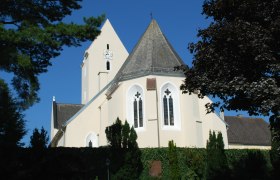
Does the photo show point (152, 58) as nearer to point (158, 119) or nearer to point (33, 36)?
point (158, 119)

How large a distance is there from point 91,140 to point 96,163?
10.4 metres

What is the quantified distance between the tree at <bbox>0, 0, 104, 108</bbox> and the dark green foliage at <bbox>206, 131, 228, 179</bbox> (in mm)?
12100

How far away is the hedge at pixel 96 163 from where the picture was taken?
17.8 meters

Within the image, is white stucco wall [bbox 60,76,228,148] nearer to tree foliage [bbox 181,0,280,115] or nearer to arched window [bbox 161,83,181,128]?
arched window [bbox 161,83,181,128]

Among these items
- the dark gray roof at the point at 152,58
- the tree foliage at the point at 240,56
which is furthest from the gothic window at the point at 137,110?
the tree foliage at the point at 240,56

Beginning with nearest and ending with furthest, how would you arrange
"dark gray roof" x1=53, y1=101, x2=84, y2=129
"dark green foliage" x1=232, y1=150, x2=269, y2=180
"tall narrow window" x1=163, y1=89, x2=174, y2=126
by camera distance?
"dark green foliage" x1=232, y1=150, x2=269, y2=180
"tall narrow window" x1=163, y1=89, x2=174, y2=126
"dark gray roof" x1=53, y1=101, x2=84, y2=129

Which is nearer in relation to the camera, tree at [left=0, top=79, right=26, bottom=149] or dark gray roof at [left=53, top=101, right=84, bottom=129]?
tree at [left=0, top=79, right=26, bottom=149]

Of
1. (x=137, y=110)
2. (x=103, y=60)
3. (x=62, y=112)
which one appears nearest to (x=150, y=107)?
(x=137, y=110)

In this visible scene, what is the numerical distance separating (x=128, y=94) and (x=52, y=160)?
10.9 m

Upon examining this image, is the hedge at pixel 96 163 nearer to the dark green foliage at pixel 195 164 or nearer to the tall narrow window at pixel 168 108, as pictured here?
the dark green foliage at pixel 195 164

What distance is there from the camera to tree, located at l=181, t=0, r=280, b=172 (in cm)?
1156

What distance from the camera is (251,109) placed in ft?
44.0

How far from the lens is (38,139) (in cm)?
2011

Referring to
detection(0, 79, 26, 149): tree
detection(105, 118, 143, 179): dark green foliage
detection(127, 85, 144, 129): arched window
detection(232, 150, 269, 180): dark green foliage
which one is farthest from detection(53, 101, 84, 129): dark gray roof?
detection(0, 79, 26, 149): tree
